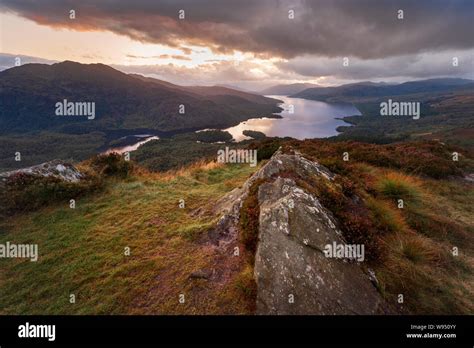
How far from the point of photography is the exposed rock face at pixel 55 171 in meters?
9.65

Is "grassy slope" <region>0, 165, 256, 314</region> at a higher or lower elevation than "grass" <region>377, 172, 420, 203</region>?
lower

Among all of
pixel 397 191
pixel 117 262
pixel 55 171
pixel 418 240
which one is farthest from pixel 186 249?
pixel 397 191

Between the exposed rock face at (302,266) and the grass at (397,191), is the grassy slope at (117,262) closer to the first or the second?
the exposed rock face at (302,266)

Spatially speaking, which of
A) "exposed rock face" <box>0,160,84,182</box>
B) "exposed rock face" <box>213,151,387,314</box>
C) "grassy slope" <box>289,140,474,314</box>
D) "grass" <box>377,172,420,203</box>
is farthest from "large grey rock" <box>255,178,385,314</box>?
"exposed rock face" <box>0,160,84,182</box>

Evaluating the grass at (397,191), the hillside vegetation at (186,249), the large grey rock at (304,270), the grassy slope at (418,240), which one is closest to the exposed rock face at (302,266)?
the large grey rock at (304,270)

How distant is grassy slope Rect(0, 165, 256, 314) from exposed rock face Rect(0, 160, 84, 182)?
1.54m

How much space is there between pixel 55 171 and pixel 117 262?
6.70m

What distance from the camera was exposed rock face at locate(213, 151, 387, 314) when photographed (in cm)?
431

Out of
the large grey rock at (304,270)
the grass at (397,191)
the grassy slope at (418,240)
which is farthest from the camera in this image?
the grass at (397,191)

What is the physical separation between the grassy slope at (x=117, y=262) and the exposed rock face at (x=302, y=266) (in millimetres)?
647

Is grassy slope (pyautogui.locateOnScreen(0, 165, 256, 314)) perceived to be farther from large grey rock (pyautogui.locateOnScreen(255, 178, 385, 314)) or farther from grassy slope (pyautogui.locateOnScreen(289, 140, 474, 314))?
grassy slope (pyautogui.locateOnScreen(289, 140, 474, 314))

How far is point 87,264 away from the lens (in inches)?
236

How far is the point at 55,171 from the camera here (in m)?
10.1

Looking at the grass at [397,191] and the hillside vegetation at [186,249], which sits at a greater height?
the grass at [397,191]
